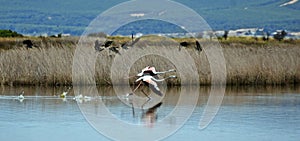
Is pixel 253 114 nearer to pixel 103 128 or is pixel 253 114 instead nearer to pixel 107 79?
pixel 103 128

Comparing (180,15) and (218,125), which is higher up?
(180,15)

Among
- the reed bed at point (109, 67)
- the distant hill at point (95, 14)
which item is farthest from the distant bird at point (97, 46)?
the distant hill at point (95, 14)

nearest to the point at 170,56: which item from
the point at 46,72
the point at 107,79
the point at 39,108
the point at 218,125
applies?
the point at 107,79

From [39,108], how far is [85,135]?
3.87 m

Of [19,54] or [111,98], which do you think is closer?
[111,98]

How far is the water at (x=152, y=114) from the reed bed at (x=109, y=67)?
1.72 m

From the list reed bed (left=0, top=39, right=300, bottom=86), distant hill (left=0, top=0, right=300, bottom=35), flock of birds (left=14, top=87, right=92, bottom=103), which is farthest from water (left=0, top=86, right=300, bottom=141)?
distant hill (left=0, top=0, right=300, bottom=35)

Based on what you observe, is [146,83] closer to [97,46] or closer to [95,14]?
[97,46]

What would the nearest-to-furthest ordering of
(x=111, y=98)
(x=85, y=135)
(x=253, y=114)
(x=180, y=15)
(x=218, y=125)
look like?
(x=85, y=135) → (x=218, y=125) → (x=253, y=114) → (x=111, y=98) → (x=180, y=15)

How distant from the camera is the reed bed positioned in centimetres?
2398

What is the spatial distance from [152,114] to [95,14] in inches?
5830

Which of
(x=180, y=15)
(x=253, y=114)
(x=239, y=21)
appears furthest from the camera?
(x=239, y=21)

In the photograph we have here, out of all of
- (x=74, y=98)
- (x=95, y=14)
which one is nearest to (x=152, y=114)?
(x=74, y=98)

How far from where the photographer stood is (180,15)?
12644 cm
